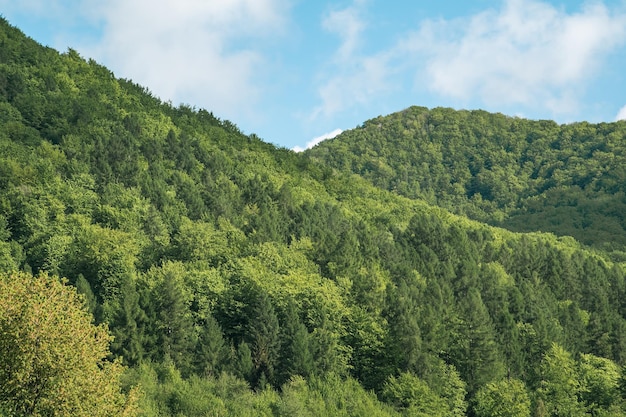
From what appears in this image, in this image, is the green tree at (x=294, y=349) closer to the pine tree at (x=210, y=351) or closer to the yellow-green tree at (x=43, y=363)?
the pine tree at (x=210, y=351)

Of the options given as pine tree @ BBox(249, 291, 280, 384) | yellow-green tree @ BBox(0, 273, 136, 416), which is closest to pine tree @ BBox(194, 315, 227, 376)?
pine tree @ BBox(249, 291, 280, 384)

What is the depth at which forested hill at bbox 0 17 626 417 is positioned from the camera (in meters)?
48.0

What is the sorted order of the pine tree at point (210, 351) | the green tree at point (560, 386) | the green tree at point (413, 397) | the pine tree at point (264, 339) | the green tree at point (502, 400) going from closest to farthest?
the pine tree at point (210, 351) → the green tree at point (413, 397) → the pine tree at point (264, 339) → the green tree at point (502, 400) → the green tree at point (560, 386)

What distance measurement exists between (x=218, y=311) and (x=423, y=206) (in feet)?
392

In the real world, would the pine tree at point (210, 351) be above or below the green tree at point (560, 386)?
below

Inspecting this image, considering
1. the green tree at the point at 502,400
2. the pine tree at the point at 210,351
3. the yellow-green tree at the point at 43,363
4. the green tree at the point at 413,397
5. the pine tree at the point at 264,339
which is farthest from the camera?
the green tree at the point at 502,400

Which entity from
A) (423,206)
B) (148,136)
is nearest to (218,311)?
(148,136)

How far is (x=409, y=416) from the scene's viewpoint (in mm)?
72938

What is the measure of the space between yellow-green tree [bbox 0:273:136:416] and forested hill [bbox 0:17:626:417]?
0.26 feet

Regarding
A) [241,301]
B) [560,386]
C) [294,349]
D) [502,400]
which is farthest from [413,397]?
[241,301]

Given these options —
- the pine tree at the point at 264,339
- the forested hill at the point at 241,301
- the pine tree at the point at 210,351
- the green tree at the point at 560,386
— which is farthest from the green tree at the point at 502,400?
the pine tree at the point at 210,351

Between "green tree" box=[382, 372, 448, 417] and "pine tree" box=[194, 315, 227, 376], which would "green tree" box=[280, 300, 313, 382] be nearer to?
"pine tree" box=[194, 315, 227, 376]

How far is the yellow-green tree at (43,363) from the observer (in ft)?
127

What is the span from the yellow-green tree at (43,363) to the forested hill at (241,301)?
0.08 m
